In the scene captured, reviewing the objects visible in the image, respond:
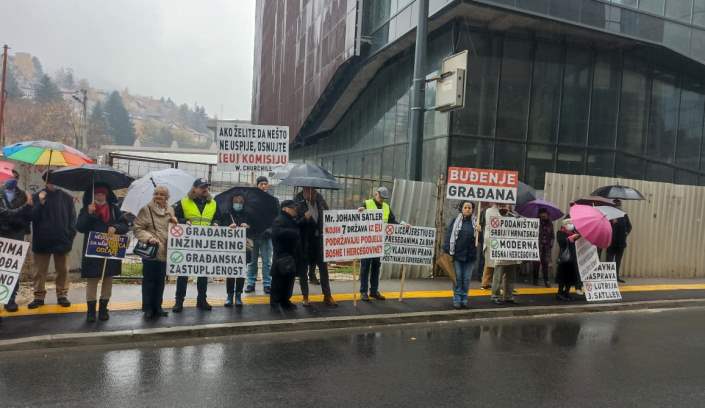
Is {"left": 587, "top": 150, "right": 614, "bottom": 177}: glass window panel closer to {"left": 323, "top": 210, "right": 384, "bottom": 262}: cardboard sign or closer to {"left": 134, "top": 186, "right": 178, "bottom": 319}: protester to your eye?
{"left": 323, "top": 210, "right": 384, "bottom": 262}: cardboard sign

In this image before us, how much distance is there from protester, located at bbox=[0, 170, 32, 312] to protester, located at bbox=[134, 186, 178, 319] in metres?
1.58

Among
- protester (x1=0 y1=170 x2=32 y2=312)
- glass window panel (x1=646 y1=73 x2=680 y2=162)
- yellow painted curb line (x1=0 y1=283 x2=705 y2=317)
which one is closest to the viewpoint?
protester (x1=0 y1=170 x2=32 y2=312)

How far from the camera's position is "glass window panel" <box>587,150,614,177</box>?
56.0 ft

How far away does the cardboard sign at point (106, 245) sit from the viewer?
678 centimetres

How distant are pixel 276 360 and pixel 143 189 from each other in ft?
10.4

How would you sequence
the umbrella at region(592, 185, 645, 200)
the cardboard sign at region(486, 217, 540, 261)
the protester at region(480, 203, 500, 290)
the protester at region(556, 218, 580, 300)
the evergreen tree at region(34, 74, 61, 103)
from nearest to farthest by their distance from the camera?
the cardboard sign at region(486, 217, 540, 261)
the protester at region(480, 203, 500, 290)
the protester at region(556, 218, 580, 300)
the umbrella at region(592, 185, 645, 200)
the evergreen tree at region(34, 74, 61, 103)

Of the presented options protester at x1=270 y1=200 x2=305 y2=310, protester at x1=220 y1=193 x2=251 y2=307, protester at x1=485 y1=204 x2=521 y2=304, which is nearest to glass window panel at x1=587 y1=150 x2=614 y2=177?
protester at x1=485 y1=204 x2=521 y2=304

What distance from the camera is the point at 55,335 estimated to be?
241 inches

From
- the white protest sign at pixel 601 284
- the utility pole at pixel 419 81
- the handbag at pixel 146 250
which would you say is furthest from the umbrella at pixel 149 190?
the white protest sign at pixel 601 284

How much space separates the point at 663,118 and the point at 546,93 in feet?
18.0

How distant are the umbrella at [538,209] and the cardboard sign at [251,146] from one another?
516cm

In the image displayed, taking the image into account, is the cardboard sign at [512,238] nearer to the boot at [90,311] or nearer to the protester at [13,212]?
the boot at [90,311]

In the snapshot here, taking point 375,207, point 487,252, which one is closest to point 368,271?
point 375,207

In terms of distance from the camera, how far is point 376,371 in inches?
223
